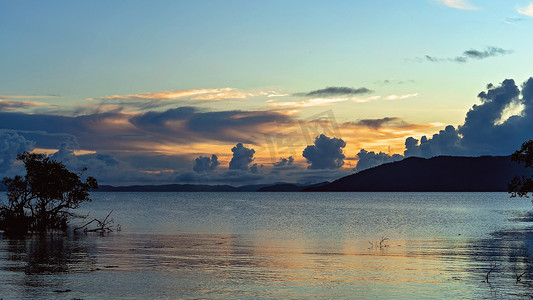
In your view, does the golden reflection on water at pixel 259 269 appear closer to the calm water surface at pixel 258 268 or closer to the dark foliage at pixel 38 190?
the calm water surface at pixel 258 268

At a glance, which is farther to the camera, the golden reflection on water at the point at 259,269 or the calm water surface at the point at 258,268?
the golden reflection on water at the point at 259,269

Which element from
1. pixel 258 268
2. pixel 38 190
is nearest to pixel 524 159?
pixel 258 268

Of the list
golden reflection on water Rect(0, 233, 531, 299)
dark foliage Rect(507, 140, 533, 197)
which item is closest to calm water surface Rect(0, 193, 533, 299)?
golden reflection on water Rect(0, 233, 531, 299)

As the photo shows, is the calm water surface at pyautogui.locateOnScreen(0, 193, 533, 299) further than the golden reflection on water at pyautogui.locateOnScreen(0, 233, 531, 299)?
No

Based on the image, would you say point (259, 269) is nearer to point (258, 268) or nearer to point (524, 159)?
point (258, 268)

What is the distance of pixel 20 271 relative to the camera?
3947cm

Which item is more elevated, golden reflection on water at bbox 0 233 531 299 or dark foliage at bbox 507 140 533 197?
dark foliage at bbox 507 140 533 197

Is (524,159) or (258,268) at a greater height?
(524,159)

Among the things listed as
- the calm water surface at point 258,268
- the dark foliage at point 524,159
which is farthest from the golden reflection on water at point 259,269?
the dark foliage at point 524,159

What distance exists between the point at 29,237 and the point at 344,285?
4781 cm

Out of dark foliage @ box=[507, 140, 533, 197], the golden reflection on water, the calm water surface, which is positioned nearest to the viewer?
the calm water surface

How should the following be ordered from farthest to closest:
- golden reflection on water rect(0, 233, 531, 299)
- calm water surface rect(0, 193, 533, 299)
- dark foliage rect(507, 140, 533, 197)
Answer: dark foliage rect(507, 140, 533, 197), golden reflection on water rect(0, 233, 531, 299), calm water surface rect(0, 193, 533, 299)

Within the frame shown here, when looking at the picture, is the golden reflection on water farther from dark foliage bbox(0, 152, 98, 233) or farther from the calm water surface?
dark foliage bbox(0, 152, 98, 233)

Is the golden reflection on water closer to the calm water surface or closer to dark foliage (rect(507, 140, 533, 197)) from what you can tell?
the calm water surface
